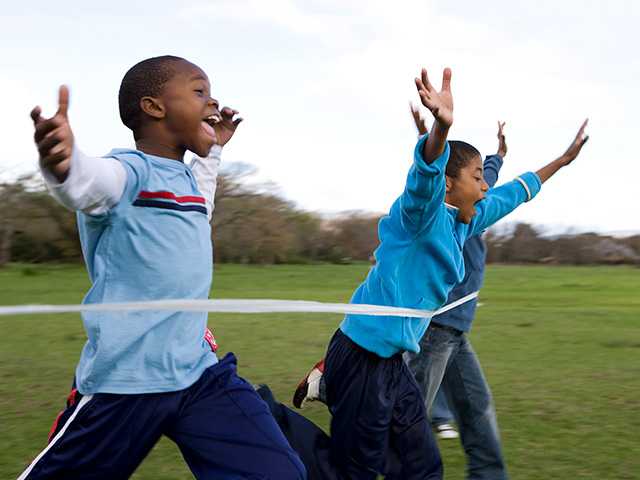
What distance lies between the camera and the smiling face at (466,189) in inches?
134

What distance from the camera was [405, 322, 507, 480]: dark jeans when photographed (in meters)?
3.81

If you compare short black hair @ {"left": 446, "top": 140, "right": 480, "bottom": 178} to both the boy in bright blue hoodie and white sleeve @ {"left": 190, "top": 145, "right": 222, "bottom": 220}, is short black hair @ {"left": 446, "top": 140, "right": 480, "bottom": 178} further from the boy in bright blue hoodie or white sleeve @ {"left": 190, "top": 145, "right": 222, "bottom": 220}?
white sleeve @ {"left": 190, "top": 145, "right": 222, "bottom": 220}

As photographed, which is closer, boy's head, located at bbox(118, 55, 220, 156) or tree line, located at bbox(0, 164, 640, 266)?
boy's head, located at bbox(118, 55, 220, 156)

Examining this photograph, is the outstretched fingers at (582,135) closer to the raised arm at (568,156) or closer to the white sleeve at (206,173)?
the raised arm at (568,156)

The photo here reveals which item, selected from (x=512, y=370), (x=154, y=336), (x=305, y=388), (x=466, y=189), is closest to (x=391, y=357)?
(x=305, y=388)

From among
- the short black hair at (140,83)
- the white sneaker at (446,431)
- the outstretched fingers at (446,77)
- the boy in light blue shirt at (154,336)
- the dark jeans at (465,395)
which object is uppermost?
the outstretched fingers at (446,77)

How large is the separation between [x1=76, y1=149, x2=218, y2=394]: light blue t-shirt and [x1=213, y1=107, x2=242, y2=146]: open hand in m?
0.74

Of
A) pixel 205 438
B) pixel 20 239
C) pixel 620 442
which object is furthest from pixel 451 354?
pixel 20 239

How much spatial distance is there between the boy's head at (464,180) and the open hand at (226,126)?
3.04ft

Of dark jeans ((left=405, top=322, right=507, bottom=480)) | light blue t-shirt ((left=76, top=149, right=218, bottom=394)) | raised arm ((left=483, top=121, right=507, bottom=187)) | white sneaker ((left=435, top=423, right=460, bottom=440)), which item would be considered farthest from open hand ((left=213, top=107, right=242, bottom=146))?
white sneaker ((left=435, top=423, right=460, bottom=440))

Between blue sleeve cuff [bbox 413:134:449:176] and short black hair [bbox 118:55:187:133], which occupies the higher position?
short black hair [bbox 118:55:187:133]

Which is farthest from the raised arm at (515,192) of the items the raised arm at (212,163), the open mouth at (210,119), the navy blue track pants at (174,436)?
the navy blue track pants at (174,436)

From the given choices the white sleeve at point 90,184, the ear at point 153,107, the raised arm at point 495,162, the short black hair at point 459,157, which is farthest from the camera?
the raised arm at point 495,162

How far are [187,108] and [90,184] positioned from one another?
1.71ft
